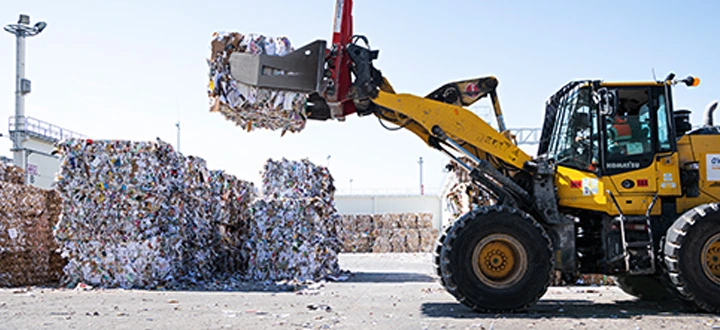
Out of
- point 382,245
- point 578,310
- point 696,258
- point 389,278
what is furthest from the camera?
point 382,245

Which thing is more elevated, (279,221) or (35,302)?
(279,221)

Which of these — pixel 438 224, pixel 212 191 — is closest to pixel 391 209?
pixel 438 224

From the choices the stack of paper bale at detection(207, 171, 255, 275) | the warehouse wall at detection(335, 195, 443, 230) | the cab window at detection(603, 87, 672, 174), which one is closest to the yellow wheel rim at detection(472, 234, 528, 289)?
the cab window at detection(603, 87, 672, 174)

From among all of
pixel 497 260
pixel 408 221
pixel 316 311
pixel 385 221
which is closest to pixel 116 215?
pixel 316 311

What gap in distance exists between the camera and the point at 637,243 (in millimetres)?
8000

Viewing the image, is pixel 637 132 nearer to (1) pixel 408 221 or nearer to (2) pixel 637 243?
(2) pixel 637 243

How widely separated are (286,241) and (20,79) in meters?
20.9

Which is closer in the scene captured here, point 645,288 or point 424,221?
point 645,288

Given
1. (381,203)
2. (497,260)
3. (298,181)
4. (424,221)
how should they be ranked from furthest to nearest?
1. (381,203)
2. (424,221)
3. (298,181)
4. (497,260)

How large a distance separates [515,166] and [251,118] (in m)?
3.41

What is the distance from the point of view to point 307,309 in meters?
8.41

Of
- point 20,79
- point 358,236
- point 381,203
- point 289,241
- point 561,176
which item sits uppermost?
point 20,79

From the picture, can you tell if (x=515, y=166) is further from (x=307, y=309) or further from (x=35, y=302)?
(x=35, y=302)

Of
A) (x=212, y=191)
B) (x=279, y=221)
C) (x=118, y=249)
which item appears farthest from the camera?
(x=212, y=191)
